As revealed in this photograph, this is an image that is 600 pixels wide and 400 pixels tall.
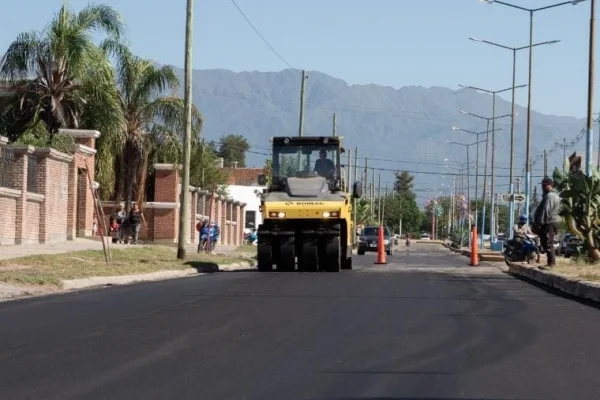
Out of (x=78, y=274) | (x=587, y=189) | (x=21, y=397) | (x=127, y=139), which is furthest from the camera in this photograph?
(x=127, y=139)

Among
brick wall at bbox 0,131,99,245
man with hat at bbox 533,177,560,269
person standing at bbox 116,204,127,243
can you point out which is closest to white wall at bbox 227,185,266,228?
person standing at bbox 116,204,127,243

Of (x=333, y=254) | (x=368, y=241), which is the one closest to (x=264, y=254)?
(x=333, y=254)

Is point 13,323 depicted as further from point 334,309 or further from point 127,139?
point 127,139

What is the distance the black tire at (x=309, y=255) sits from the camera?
28.9 m

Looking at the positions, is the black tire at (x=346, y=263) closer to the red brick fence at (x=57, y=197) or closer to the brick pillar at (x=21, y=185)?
the red brick fence at (x=57, y=197)

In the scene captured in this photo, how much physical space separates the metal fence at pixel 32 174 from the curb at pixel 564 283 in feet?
45.9

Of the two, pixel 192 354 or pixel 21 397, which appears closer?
pixel 21 397

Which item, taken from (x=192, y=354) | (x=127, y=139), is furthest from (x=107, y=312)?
(x=127, y=139)

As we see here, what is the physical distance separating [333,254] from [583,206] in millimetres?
6575

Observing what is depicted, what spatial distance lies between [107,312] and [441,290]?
299 inches

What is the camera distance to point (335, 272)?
2869cm

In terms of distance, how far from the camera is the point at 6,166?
30234mm

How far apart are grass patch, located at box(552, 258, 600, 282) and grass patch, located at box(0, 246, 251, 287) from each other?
929 centimetres

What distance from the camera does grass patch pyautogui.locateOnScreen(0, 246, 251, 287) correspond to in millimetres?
20453
